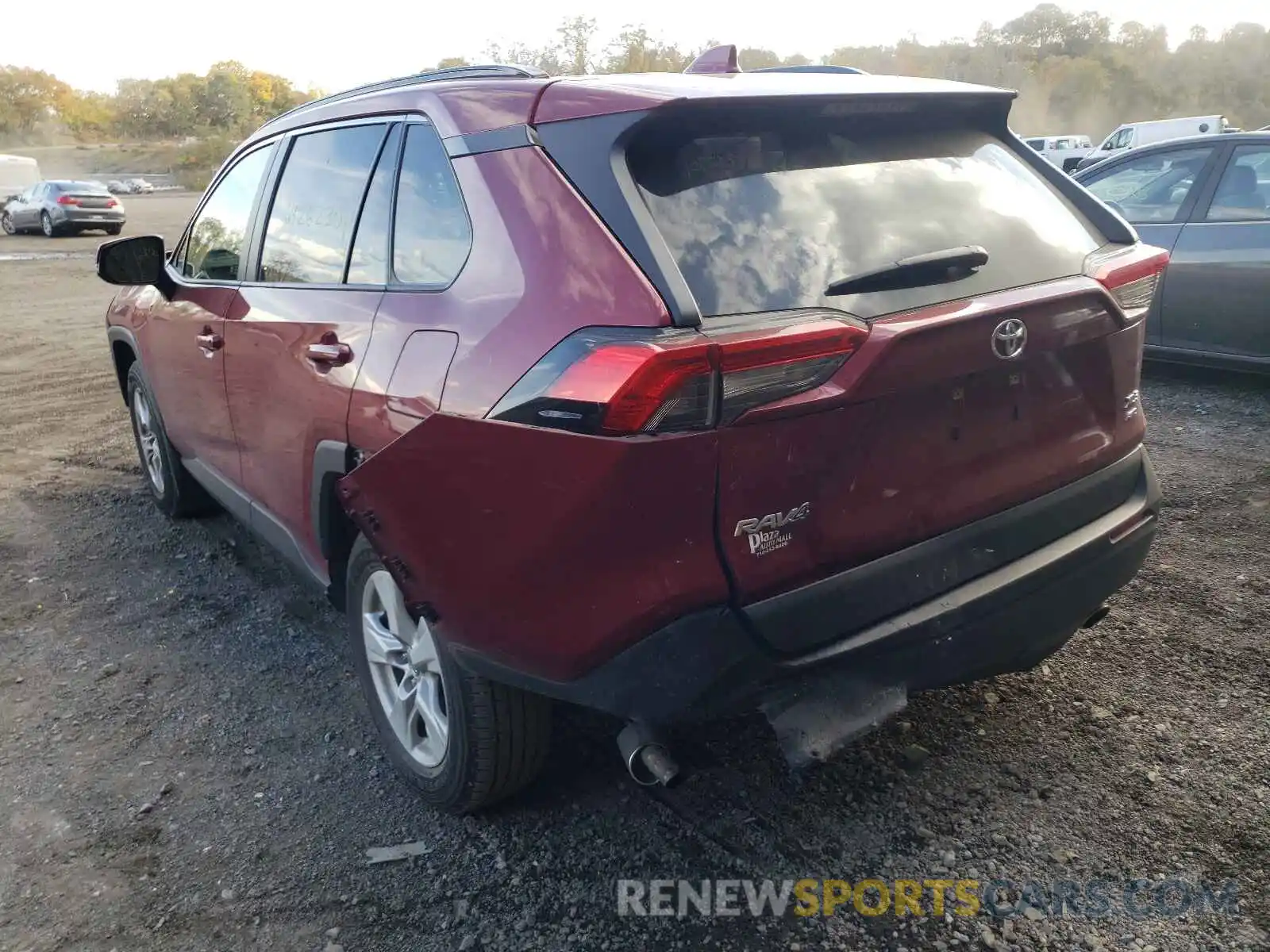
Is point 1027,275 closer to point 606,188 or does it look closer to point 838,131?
point 838,131

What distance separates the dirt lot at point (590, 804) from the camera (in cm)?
232

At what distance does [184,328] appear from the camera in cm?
400

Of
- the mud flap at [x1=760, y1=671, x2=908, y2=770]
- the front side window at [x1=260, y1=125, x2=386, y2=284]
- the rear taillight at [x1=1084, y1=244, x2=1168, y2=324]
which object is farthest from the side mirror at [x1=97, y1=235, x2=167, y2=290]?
the rear taillight at [x1=1084, y1=244, x2=1168, y2=324]

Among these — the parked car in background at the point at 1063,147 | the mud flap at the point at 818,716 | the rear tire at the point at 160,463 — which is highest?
the mud flap at the point at 818,716

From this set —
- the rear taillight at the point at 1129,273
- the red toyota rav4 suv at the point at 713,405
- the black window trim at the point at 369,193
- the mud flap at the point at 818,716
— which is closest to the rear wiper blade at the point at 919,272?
the red toyota rav4 suv at the point at 713,405

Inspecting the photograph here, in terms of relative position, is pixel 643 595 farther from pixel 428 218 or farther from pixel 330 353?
pixel 330 353

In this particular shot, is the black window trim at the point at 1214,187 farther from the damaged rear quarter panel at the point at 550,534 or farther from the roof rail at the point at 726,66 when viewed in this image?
the damaged rear quarter panel at the point at 550,534

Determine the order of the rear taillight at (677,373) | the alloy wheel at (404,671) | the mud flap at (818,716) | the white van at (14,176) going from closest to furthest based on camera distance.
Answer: the rear taillight at (677,373) < the mud flap at (818,716) < the alloy wheel at (404,671) < the white van at (14,176)

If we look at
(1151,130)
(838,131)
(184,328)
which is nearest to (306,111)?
(184,328)

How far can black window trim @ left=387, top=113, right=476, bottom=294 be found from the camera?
7.72 feet

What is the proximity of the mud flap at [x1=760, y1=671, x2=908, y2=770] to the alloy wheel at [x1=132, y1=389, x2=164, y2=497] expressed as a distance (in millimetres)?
3839

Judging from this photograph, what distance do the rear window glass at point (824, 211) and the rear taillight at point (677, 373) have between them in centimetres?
11

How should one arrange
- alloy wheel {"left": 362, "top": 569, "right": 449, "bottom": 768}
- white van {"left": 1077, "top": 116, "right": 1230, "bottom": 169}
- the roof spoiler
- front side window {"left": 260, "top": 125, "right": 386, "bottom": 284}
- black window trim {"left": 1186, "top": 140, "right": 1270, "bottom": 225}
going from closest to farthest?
alloy wheel {"left": 362, "top": 569, "right": 449, "bottom": 768}, the roof spoiler, front side window {"left": 260, "top": 125, "right": 386, "bottom": 284}, black window trim {"left": 1186, "top": 140, "right": 1270, "bottom": 225}, white van {"left": 1077, "top": 116, "right": 1230, "bottom": 169}

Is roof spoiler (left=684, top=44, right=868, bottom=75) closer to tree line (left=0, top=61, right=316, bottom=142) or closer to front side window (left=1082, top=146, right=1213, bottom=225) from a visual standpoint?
front side window (left=1082, top=146, right=1213, bottom=225)
